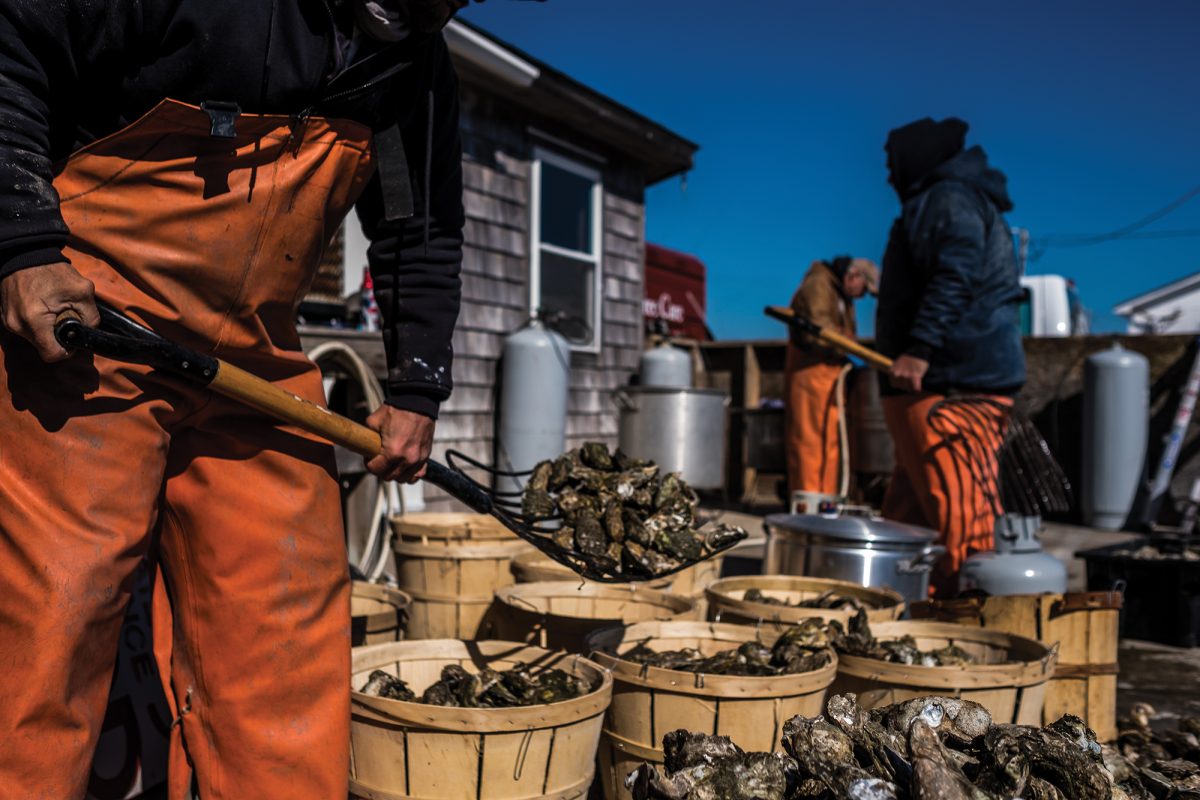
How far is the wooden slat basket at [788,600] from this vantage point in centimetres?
328

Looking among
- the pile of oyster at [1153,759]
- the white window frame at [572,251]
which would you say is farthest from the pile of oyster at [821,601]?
the white window frame at [572,251]

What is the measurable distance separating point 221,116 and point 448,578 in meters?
2.46

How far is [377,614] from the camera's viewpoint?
11.1 feet

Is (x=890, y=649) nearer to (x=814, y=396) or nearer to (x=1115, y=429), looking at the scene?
(x=814, y=396)

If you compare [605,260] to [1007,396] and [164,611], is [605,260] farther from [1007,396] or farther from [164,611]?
[164,611]

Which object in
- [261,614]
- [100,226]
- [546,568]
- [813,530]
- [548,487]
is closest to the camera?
[100,226]

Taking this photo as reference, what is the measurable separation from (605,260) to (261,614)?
7.56 m

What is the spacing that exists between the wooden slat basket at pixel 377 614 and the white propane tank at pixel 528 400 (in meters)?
4.05

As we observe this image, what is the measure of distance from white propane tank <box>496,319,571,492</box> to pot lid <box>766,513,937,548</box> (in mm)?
3705

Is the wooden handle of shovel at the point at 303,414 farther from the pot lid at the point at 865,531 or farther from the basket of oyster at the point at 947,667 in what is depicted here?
the pot lid at the point at 865,531

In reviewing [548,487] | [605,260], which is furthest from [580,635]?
[605,260]

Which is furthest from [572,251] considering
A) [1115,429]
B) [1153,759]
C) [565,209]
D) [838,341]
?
[1153,759]

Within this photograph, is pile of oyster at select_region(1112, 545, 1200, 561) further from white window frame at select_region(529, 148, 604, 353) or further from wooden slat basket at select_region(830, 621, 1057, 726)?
white window frame at select_region(529, 148, 604, 353)

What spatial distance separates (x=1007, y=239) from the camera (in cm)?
503
